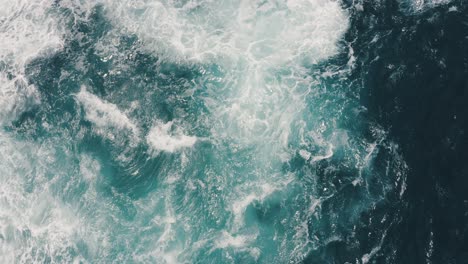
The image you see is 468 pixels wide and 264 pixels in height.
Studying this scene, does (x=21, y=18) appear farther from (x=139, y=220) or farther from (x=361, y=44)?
(x=361, y=44)

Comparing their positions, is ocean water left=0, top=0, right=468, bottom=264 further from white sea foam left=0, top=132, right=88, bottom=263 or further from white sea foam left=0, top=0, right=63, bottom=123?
white sea foam left=0, top=0, right=63, bottom=123

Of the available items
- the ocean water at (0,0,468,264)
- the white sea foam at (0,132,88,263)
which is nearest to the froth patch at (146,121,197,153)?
the ocean water at (0,0,468,264)

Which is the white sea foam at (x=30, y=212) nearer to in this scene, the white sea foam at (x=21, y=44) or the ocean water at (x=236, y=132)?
the ocean water at (x=236, y=132)

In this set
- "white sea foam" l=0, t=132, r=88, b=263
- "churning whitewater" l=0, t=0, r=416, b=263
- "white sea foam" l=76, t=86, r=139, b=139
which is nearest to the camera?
"churning whitewater" l=0, t=0, r=416, b=263

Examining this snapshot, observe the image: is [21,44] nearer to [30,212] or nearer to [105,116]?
[105,116]

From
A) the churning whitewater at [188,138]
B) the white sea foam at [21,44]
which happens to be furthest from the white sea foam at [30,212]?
the white sea foam at [21,44]

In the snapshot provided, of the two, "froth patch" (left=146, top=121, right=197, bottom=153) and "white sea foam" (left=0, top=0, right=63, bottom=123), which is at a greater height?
"froth patch" (left=146, top=121, right=197, bottom=153)
